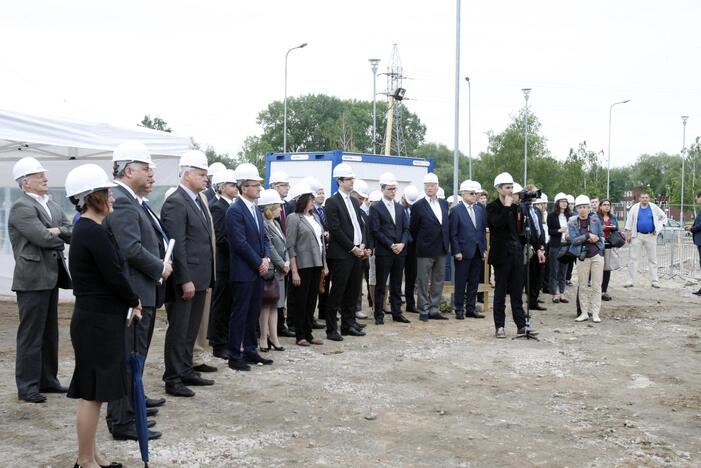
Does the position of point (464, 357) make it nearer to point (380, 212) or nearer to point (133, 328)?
point (380, 212)

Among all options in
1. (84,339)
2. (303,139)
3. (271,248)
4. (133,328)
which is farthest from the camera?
(303,139)

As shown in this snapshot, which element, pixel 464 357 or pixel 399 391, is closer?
pixel 399 391

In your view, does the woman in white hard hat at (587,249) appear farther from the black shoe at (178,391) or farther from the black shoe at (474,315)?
the black shoe at (178,391)

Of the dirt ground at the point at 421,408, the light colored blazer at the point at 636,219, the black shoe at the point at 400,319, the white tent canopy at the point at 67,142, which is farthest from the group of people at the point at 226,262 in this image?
the light colored blazer at the point at 636,219

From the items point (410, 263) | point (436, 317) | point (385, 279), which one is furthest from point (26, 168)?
point (436, 317)

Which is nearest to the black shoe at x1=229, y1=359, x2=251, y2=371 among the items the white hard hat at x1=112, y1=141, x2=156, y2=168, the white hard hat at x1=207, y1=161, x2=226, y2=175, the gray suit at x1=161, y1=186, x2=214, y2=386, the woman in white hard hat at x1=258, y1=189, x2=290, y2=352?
the gray suit at x1=161, y1=186, x2=214, y2=386

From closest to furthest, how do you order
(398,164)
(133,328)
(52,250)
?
1. (133,328)
2. (52,250)
3. (398,164)

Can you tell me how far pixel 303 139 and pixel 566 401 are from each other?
81.4 m

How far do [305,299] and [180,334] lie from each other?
2514 mm

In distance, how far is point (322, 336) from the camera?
9.92 metres

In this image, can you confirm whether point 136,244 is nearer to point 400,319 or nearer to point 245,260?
point 245,260

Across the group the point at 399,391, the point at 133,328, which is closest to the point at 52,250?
the point at 133,328

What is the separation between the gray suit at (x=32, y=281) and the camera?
648 cm

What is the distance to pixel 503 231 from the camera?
9.79m
